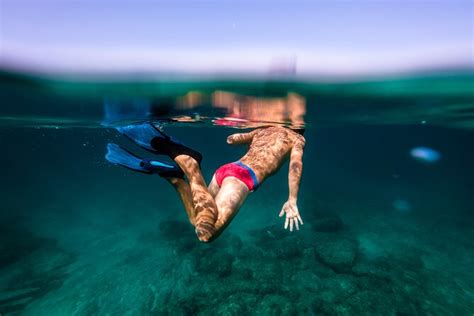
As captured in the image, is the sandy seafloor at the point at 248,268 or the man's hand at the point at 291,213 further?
the sandy seafloor at the point at 248,268

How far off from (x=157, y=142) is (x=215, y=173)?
1644 millimetres

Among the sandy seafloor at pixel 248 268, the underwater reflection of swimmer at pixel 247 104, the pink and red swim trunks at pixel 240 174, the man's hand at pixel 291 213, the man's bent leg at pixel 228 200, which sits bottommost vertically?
the sandy seafloor at pixel 248 268

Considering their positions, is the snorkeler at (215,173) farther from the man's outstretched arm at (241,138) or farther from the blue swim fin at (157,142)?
the man's outstretched arm at (241,138)

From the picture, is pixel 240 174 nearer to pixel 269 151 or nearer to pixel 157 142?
pixel 269 151

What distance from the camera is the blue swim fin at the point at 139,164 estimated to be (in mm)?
5305

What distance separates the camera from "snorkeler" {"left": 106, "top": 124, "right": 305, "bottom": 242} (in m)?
4.41

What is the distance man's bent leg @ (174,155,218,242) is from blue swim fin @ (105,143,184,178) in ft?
0.98

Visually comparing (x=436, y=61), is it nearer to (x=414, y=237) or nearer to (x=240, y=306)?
(x=240, y=306)

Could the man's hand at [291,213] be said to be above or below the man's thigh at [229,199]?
below

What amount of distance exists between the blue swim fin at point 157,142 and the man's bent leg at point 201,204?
49cm

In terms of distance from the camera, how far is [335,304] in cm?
947

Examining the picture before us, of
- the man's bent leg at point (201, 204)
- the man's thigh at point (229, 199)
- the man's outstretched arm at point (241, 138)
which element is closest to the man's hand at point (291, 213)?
the man's thigh at point (229, 199)

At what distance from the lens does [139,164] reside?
571 centimetres

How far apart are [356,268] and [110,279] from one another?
1206cm
